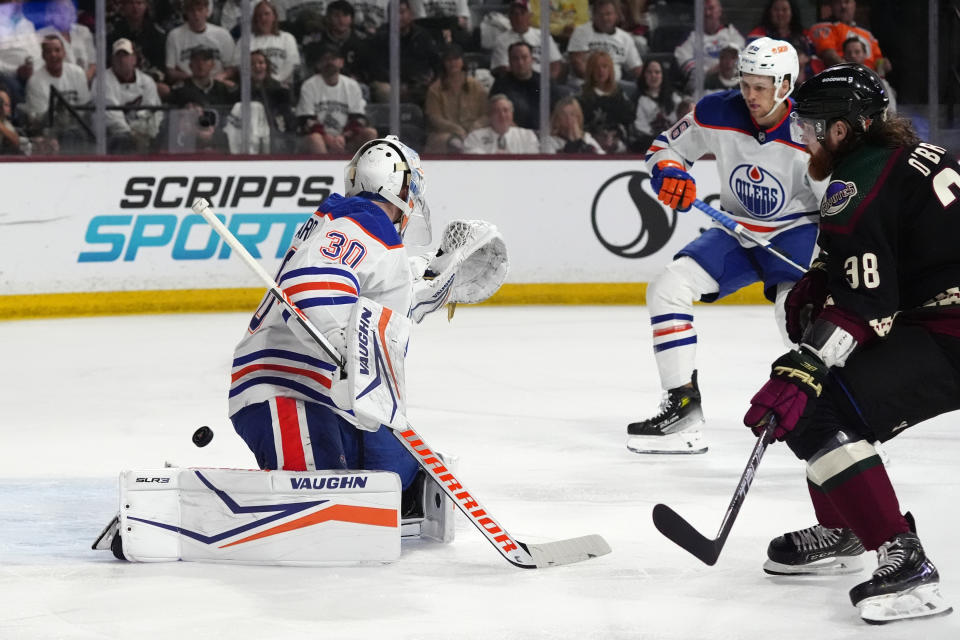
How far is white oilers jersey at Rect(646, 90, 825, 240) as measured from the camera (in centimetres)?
446

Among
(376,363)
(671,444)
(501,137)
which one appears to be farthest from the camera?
(501,137)

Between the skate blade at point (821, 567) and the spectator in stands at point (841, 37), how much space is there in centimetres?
562

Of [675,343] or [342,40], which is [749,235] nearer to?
[675,343]

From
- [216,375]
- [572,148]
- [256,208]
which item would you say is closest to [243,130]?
[256,208]

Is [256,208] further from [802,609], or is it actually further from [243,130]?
[802,609]

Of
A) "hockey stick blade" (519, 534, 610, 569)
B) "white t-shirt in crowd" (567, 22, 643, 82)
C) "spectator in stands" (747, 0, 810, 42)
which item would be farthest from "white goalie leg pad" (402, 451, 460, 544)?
"spectator in stands" (747, 0, 810, 42)

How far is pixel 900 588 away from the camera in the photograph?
254 cm

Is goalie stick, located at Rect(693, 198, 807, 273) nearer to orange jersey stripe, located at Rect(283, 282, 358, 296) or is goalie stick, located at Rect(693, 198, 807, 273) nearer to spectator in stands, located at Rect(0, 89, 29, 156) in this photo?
orange jersey stripe, located at Rect(283, 282, 358, 296)

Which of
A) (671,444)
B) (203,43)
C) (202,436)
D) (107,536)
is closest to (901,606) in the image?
(202,436)

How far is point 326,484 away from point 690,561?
0.75 metres

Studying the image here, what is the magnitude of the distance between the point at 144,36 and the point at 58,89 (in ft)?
1.69

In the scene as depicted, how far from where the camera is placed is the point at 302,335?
2.97m

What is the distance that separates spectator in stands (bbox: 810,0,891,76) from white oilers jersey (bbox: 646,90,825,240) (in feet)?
12.3

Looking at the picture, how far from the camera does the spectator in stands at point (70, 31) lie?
7328mm
